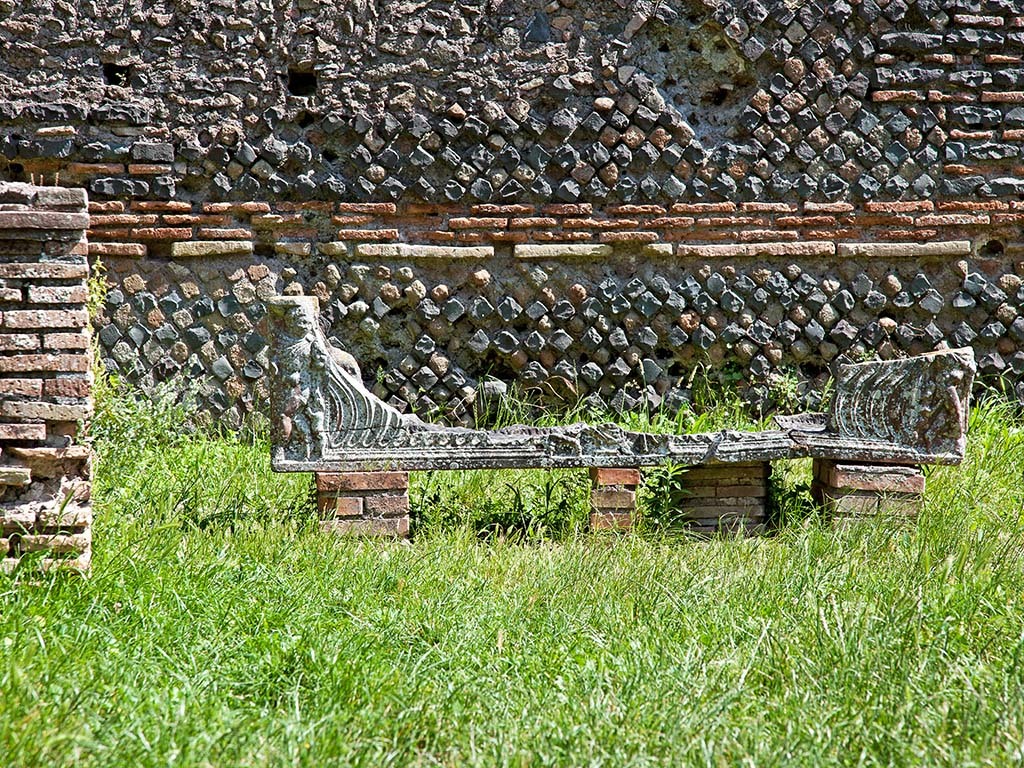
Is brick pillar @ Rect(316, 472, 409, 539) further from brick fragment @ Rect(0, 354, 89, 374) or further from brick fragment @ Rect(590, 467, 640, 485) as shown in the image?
brick fragment @ Rect(0, 354, 89, 374)

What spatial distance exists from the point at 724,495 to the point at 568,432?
862 mm

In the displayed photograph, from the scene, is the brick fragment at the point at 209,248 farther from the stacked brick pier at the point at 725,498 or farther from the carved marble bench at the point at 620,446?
the stacked brick pier at the point at 725,498

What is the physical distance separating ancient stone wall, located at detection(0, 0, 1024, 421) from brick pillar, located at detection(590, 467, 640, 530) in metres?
2.25

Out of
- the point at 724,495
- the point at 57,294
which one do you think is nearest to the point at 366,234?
the point at 724,495

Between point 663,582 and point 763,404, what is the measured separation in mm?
3561

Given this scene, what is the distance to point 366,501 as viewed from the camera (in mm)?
4789

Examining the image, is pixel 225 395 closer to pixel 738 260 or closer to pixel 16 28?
pixel 16 28

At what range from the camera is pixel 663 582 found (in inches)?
159

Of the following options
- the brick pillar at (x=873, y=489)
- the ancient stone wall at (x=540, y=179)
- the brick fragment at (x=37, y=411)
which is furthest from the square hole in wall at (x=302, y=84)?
the brick pillar at (x=873, y=489)

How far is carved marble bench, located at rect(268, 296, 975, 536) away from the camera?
15.6 ft

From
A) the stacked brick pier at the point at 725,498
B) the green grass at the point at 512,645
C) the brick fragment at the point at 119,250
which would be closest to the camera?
the green grass at the point at 512,645

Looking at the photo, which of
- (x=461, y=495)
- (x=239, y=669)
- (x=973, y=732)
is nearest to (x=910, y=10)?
(x=461, y=495)

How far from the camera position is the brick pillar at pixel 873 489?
4938 millimetres

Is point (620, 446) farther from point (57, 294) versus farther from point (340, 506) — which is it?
point (57, 294)
